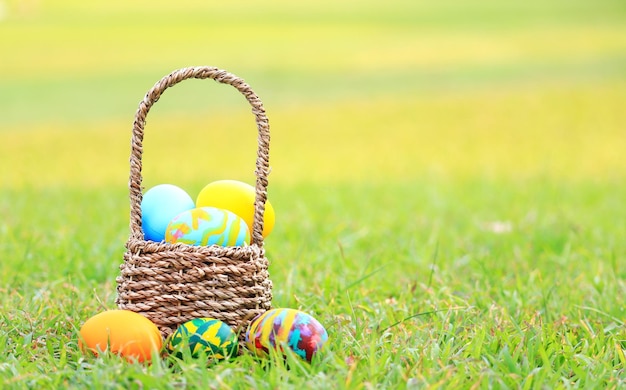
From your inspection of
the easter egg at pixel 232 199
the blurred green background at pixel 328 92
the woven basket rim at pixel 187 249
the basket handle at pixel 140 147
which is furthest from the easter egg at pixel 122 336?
the blurred green background at pixel 328 92

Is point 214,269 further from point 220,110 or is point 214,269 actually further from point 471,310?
point 220,110

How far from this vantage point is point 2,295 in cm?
303

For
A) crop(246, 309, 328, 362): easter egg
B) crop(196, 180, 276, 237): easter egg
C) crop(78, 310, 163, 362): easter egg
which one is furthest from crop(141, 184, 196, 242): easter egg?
crop(246, 309, 328, 362): easter egg

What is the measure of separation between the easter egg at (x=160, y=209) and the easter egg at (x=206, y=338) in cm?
38

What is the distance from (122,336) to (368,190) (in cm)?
409

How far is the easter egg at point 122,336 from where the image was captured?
2158mm

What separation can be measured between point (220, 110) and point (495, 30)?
954 centimetres

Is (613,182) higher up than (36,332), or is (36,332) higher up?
(36,332)

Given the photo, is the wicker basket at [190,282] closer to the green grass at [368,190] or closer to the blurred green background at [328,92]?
the green grass at [368,190]

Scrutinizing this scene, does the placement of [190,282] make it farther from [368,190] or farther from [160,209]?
[368,190]

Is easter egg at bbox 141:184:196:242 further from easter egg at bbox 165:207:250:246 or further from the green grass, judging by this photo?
the green grass

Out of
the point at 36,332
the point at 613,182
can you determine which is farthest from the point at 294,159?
the point at 36,332

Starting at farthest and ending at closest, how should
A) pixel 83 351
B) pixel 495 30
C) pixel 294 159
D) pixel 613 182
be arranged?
pixel 495 30
pixel 294 159
pixel 613 182
pixel 83 351

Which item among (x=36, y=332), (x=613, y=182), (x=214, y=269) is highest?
(x=214, y=269)
